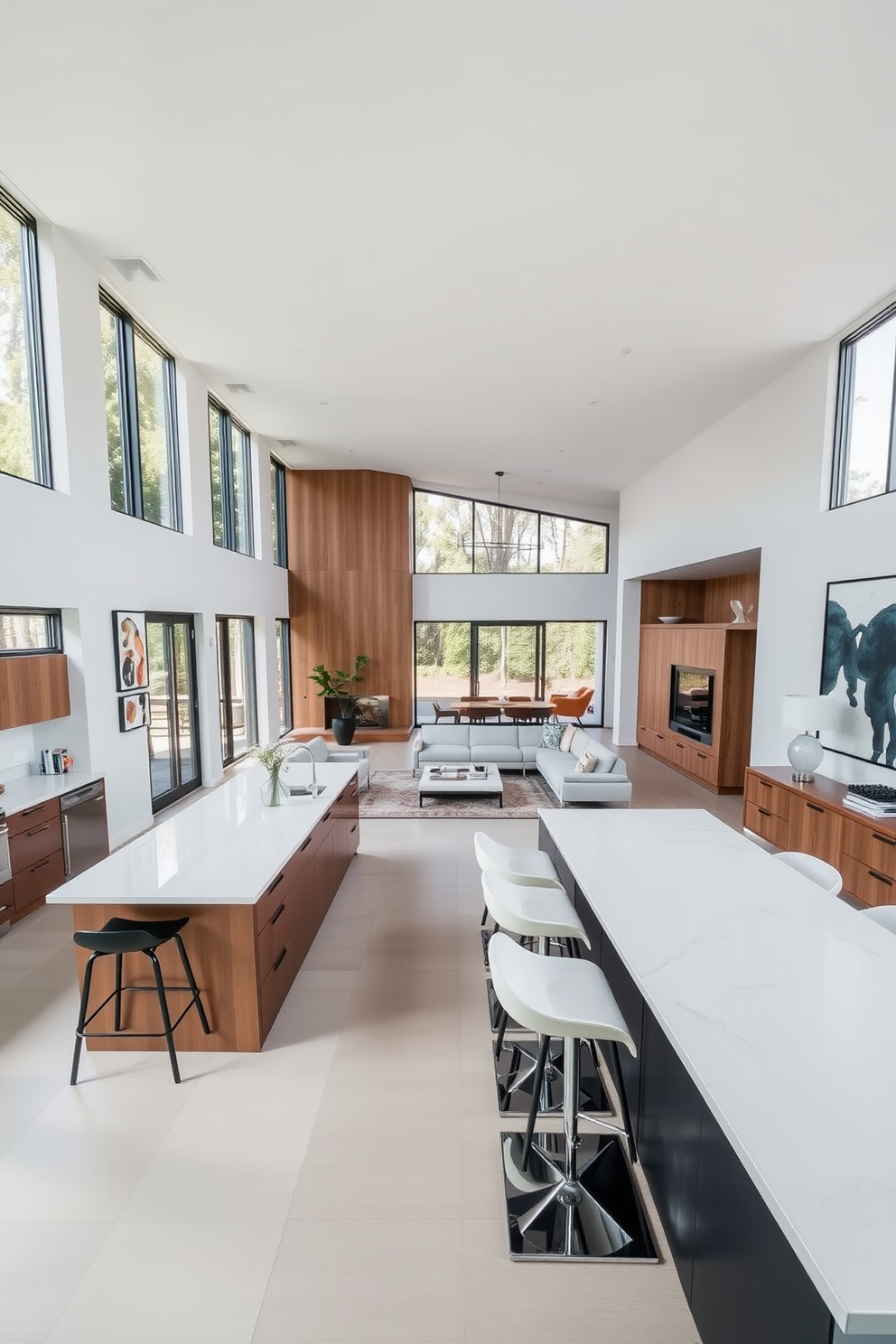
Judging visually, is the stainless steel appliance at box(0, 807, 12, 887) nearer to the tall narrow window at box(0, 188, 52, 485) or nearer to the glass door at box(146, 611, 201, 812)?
the glass door at box(146, 611, 201, 812)

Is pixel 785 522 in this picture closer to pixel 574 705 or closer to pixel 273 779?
pixel 273 779

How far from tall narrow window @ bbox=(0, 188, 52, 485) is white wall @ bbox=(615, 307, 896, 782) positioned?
6.16 m

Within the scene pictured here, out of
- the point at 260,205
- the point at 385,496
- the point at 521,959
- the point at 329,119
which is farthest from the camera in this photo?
Answer: the point at 385,496

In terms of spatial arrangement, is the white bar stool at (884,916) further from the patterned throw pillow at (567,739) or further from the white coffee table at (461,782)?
the patterned throw pillow at (567,739)

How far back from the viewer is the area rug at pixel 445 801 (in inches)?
260

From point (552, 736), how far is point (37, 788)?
5.87 m

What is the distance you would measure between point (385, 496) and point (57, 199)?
24.0ft

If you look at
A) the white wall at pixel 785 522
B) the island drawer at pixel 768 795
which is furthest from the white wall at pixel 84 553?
the white wall at pixel 785 522

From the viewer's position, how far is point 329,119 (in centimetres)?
304

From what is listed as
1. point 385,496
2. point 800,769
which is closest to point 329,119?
point 800,769

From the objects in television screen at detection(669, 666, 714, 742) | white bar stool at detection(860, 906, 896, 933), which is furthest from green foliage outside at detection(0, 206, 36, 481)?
television screen at detection(669, 666, 714, 742)

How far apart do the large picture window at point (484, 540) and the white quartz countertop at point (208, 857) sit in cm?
788

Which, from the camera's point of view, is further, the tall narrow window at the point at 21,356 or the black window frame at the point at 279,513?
the black window frame at the point at 279,513

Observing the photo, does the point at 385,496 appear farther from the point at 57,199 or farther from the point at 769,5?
the point at 769,5
